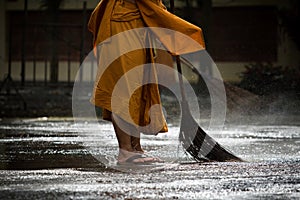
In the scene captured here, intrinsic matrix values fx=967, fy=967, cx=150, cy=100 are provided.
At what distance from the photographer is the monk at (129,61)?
7.69 meters

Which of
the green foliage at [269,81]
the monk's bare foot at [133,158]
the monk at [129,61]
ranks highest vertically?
the monk at [129,61]

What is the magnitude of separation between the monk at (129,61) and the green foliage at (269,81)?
7.59 meters

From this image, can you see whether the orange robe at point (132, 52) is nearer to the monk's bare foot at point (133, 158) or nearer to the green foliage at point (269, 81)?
the monk's bare foot at point (133, 158)

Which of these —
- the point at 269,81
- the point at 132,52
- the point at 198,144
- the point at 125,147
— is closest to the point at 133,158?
the point at 125,147

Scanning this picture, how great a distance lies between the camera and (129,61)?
7.71 meters

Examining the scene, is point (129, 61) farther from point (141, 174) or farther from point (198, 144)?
point (141, 174)

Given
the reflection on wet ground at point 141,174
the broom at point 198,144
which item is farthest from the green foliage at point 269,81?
the broom at point 198,144

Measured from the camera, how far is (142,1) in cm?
773

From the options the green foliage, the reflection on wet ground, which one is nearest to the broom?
the reflection on wet ground

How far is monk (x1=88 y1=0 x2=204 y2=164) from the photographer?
25.2 ft

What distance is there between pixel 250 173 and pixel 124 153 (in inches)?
51.2

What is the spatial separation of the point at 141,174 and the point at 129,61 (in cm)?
121

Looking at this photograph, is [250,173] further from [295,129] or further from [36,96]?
[36,96]

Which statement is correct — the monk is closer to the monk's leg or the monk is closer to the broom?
the monk's leg
